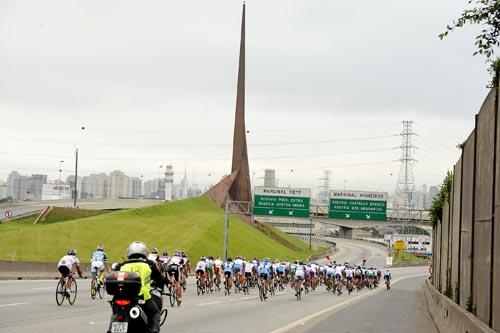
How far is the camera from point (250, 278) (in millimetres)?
40438

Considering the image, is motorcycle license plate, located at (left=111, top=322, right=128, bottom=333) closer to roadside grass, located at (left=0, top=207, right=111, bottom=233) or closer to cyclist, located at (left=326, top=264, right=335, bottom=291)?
cyclist, located at (left=326, top=264, right=335, bottom=291)

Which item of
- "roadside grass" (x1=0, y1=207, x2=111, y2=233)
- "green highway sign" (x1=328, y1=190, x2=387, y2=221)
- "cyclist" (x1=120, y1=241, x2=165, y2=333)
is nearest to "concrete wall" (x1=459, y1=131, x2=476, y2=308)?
"cyclist" (x1=120, y1=241, x2=165, y2=333)

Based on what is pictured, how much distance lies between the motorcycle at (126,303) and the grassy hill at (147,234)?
5405 centimetres

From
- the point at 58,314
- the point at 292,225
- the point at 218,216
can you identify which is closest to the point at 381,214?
the point at 218,216

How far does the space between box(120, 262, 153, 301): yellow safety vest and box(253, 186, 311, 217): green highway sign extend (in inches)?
2420

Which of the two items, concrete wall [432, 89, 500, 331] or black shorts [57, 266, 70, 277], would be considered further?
black shorts [57, 266, 70, 277]

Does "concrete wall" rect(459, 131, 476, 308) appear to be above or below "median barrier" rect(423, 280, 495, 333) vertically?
above

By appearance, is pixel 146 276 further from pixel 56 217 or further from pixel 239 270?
pixel 56 217

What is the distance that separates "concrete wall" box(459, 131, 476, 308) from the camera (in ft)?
53.7

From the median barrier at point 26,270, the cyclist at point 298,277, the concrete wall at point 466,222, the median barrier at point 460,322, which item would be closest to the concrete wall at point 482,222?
the concrete wall at point 466,222

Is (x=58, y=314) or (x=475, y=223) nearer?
(x=475, y=223)

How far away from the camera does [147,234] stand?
81.1 metres

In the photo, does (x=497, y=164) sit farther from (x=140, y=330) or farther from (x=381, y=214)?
(x=381, y=214)

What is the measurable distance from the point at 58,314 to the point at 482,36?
12344 millimetres
